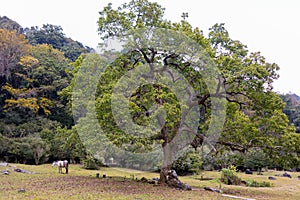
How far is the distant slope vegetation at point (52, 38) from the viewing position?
39.5 m

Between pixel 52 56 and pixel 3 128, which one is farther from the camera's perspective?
pixel 52 56

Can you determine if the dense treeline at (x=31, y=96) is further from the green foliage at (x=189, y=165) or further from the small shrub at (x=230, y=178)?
the small shrub at (x=230, y=178)

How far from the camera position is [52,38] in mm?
43250

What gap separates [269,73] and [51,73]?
21592 millimetres

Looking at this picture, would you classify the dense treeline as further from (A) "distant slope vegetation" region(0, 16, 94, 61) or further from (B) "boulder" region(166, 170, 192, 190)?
(B) "boulder" region(166, 170, 192, 190)

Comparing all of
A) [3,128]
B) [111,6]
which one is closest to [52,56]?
[3,128]

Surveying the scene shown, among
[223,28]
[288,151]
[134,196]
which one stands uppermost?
[223,28]

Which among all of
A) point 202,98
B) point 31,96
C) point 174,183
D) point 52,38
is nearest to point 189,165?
point 174,183

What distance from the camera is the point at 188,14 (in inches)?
462

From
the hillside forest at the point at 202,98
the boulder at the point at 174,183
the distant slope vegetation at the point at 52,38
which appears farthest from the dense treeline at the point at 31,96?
the boulder at the point at 174,183

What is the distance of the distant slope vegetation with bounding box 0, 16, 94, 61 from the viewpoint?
129 ft

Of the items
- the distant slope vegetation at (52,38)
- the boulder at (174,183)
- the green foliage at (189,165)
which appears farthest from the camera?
the distant slope vegetation at (52,38)

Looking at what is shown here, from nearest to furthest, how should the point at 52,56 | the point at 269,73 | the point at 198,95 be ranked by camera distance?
1. the point at 269,73
2. the point at 198,95
3. the point at 52,56

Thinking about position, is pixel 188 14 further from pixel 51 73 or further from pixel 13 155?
pixel 51 73
